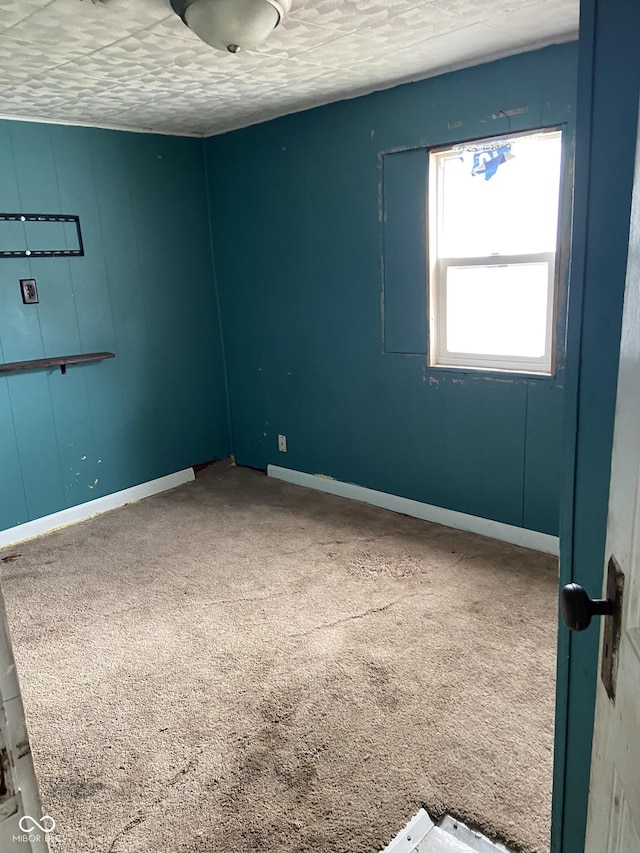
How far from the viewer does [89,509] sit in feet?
12.5

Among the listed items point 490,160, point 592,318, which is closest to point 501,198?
point 490,160

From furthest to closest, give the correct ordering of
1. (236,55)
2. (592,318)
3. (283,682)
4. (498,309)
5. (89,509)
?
(89,509) < (498,309) < (236,55) < (283,682) < (592,318)

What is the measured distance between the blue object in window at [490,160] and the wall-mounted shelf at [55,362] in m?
2.37

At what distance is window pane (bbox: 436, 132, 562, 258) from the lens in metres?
2.76

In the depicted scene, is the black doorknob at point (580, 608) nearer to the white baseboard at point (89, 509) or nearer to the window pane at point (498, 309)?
the window pane at point (498, 309)

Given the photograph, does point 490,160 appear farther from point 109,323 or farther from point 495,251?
point 109,323

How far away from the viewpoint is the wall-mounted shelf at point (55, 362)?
3.34 metres

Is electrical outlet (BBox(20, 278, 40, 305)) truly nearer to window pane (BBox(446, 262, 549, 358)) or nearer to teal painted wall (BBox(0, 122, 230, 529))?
teal painted wall (BBox(0, 122, 230, 529))

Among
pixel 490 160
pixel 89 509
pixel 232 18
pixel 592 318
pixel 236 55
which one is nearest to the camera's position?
pixel 592 318

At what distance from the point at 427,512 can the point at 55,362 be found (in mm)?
2310

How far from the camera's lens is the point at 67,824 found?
5.47 feet

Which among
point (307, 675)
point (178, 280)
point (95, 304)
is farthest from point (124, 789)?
point (178, 280)

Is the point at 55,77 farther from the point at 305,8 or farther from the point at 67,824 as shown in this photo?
the point at 67,824

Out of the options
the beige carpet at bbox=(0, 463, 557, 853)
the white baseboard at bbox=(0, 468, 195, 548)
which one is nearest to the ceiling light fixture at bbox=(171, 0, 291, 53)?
the beige carpet at bbox=(0, 463, 557, 853)
